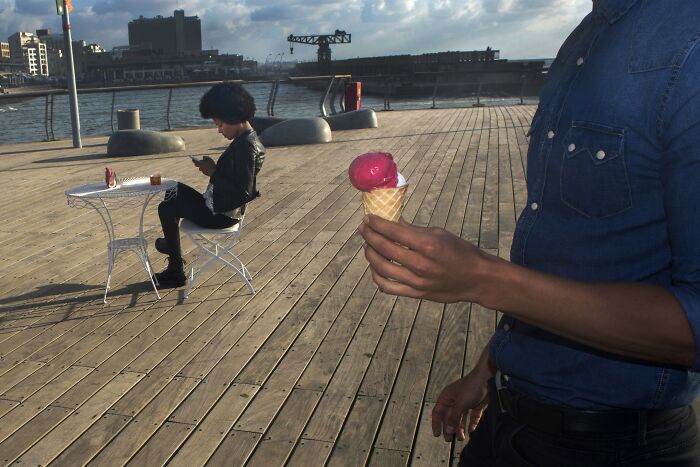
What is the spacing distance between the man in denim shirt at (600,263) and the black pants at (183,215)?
394cm

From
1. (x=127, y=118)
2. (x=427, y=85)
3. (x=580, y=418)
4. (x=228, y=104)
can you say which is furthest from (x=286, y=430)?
(x=427, y=85)

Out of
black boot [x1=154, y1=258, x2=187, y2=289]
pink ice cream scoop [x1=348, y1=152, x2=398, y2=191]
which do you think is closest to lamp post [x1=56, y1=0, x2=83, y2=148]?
black boot [x1=154, y1=258, x2=187, y2=289]

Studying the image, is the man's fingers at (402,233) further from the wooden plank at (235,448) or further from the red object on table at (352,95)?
the red object on table at (352,95)

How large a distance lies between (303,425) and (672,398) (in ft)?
7.27

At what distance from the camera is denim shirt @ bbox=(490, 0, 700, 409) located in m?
0.90

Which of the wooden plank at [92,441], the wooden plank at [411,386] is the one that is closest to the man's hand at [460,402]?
the wooden plank at [411,386]

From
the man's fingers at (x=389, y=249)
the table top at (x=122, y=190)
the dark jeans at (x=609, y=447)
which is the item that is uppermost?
the man's fingers at (x=389, y=249)

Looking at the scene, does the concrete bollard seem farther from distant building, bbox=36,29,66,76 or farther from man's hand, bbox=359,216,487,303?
distant building, bbox=36,29,66,76

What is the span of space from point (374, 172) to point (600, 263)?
390 millimetres

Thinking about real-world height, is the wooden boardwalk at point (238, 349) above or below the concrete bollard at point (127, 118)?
below

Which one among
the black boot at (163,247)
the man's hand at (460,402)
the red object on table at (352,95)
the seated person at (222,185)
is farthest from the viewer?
the red object on table at (352,95)

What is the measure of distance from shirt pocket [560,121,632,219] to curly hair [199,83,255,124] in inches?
169

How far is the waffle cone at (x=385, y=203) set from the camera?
105 cm

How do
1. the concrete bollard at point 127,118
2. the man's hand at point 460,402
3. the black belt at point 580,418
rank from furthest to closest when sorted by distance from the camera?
1. the concrete bollard at point 127,118
2. the man's hand at point 460,402
3. the black belt at point 580,418
